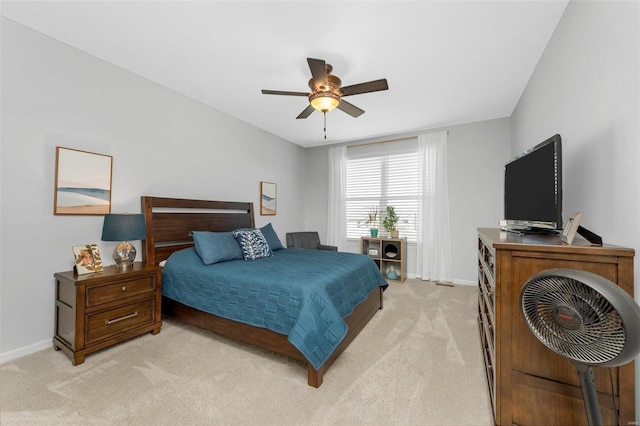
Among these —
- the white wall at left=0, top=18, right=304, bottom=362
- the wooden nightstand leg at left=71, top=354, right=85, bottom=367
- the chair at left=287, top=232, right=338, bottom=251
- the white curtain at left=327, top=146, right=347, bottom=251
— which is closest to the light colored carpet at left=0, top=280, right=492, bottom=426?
the wooden nightstand leg at left=71, top=354, right=85, bottom=367

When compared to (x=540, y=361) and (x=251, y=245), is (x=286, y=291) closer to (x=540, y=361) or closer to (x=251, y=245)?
(x=251, y=245)

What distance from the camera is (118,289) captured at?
2.23m

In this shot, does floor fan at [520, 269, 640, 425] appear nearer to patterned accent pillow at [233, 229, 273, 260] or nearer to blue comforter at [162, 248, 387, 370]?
blue comforter at [162, 248, 387, 370]

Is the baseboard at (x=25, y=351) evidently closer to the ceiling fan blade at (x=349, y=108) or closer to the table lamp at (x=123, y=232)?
the table lamp at (x=123, y=232)

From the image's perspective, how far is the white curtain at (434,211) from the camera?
4.30m

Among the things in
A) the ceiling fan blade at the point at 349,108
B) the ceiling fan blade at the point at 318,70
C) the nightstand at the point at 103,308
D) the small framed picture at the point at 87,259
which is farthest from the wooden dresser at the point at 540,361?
the small framed picture at the point at 87,259

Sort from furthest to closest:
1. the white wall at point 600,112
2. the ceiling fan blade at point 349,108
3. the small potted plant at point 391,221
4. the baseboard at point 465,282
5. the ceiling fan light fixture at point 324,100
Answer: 1. the small potted plant at point 391,221
2. the baseboard at point 465,282
3. the ceiling fan blade at point 349,108
4. the ceiling fan light fixture at point 324,100
5. the white wall at point 600,112

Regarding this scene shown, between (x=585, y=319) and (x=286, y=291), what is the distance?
1.59 metres

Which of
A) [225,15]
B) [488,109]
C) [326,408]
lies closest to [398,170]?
[488,109]

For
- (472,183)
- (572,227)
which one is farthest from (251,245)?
(472,183)

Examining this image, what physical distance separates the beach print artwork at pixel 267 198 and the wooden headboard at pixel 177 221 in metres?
0.63

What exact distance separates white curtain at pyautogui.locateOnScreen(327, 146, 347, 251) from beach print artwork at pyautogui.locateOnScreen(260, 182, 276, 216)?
120 cm

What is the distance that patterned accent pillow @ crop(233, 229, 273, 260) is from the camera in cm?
307

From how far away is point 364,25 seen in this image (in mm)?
2033
